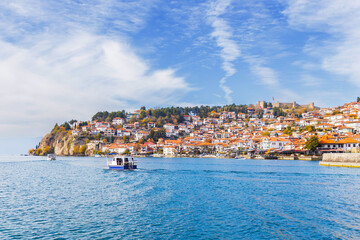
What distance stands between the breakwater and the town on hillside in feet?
29.6

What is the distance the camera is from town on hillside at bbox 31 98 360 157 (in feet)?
276

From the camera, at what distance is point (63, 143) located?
471ft

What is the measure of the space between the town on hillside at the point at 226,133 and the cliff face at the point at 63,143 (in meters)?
2.00

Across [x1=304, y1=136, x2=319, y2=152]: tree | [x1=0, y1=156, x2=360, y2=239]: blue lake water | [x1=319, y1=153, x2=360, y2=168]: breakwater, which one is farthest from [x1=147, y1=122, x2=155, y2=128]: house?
[x1=0, y1=156, x2=360, y2=239]: blue lake water

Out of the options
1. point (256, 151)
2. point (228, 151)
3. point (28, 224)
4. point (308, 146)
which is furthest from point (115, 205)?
point (228, 151)

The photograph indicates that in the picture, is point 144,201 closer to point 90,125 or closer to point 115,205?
point 115,205

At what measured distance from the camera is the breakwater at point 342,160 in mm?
44034

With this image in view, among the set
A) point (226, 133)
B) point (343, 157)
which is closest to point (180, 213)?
point (343, 157)

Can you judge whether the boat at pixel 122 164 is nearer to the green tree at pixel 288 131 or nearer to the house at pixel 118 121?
the green tree at pixel 288 131

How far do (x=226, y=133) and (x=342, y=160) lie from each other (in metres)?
93.6

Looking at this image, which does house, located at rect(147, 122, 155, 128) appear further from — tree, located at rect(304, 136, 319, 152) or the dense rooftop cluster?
tree, located at rect(304, 136, 319, 152)

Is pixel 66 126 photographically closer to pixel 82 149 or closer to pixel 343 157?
pixel 82 149

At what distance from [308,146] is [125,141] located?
89.2 m

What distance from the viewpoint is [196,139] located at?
454ft
